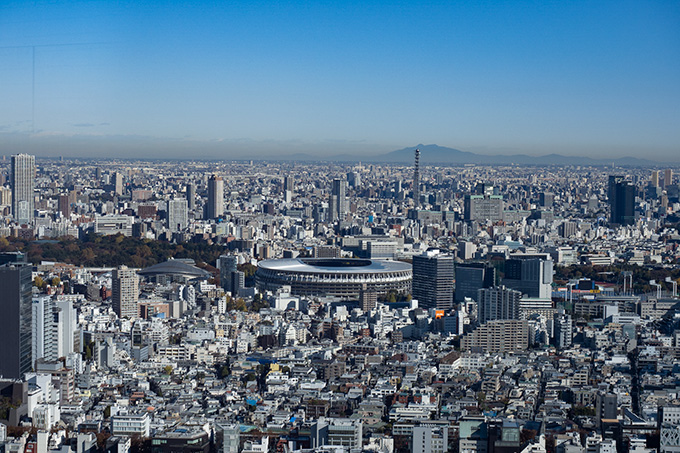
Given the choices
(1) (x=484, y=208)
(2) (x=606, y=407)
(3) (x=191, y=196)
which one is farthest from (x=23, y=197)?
(2) (x=606, y=407)

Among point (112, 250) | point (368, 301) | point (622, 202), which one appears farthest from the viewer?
point (622, 202)

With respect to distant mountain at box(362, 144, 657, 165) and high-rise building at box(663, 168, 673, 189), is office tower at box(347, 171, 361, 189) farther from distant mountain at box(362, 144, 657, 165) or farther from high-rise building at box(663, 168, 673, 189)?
high-rise building at box(663, 168, 673, 189)

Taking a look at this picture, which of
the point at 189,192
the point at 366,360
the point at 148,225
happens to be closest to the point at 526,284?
the point at 366,360

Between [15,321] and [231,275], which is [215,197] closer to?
[231,275]

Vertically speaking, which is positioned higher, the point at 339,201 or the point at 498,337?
the point at 339,201

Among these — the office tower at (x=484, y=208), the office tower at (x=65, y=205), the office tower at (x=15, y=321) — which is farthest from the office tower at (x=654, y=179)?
the office tower at (x=15, y=321)

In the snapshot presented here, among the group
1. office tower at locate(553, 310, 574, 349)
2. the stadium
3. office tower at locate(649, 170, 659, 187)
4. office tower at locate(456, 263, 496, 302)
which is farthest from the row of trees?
office tower at locate(649, 170, 659, 187)
